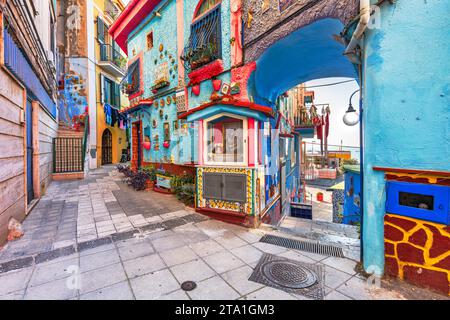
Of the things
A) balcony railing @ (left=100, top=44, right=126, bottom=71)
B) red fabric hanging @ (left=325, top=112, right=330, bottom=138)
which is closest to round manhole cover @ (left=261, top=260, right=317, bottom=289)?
red fabric hanging @ (left=325, top=112, right=330, bottom=138)

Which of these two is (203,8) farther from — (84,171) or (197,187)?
(84,171)

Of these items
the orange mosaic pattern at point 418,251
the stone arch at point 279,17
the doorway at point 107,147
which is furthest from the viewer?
the doorway at point 107,147

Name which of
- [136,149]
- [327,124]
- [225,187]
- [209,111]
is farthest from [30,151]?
[327,124]

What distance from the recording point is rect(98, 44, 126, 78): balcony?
1587 centimetres

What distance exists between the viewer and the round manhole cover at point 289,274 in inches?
105

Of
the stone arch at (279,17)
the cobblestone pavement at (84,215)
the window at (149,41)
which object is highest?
the window at (149,41)

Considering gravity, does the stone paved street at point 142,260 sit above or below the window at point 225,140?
below

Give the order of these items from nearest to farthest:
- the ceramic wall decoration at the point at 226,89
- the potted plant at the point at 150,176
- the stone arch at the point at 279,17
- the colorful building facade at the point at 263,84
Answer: the colorful building facade at the point at 263,84 < the stone arch at the point at 279,17 < the ceramic wall decoration at the point at 226,89 < the potted plant at the point at 150,176

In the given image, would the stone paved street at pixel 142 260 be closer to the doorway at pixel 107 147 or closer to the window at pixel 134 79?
the window at pixel 134 79

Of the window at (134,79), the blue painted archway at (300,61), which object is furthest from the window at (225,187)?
the window at (134,79)

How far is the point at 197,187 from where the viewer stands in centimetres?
546

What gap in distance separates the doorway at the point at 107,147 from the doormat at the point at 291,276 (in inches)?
700
